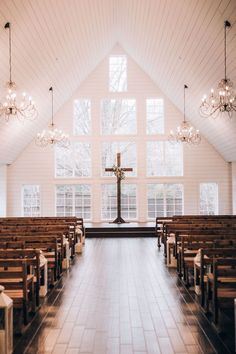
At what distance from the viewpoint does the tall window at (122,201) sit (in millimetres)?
15430

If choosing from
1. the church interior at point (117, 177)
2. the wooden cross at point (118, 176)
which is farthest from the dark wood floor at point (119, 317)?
the wooden cross at point (118, 176)

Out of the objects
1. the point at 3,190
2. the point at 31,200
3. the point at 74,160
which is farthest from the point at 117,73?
the point at 3,190

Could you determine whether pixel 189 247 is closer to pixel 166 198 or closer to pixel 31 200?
pixel 166 198

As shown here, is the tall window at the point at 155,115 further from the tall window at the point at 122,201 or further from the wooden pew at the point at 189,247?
the wooden pew at the point at 189,247

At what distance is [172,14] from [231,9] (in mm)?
2412

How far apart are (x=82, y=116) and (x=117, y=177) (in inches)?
132

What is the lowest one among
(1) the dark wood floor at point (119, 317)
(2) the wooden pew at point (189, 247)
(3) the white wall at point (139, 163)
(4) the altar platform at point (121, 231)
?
(1) the dark wood floor at point (119, 317)

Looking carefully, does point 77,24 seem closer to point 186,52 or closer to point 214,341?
point 186,52

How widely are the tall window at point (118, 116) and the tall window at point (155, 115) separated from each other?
2.13ft

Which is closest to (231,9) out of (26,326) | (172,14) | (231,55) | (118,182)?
(231,55)

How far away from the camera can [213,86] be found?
10.3 m

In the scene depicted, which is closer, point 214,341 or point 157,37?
point 214,341

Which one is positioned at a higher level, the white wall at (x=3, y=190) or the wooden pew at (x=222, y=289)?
the white wall at (x=3, y=190)

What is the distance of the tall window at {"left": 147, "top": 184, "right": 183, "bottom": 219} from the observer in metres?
15.5
